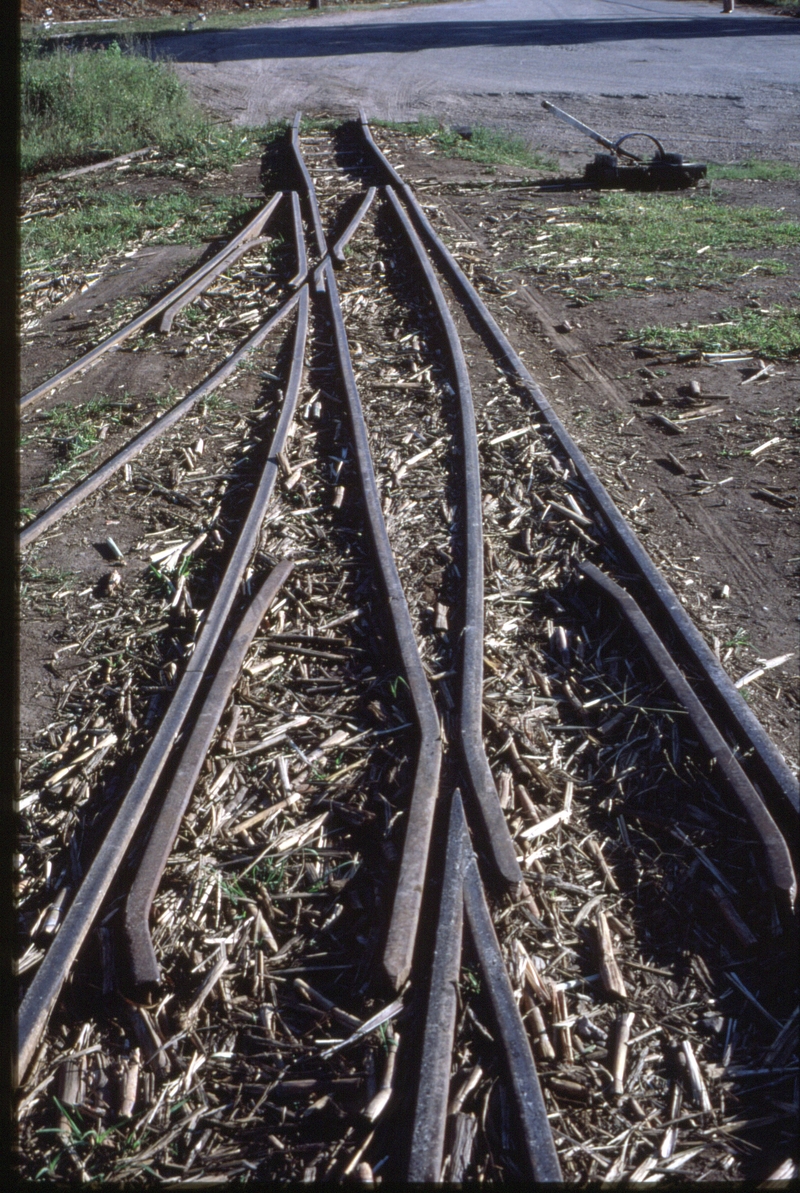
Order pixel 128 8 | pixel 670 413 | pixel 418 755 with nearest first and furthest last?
1. pixel 418 755
2. pixel 670 413
3. pixel 128 8

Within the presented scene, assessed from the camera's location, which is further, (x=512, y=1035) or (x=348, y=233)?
(x=348, y=233)

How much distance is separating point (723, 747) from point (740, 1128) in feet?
4.28

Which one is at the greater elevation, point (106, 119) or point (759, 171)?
point (106, 119)

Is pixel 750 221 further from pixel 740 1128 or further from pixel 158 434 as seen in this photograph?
pixel 740 1128

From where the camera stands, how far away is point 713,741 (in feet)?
11.0

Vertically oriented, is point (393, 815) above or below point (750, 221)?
below

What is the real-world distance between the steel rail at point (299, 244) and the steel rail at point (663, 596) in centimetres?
167

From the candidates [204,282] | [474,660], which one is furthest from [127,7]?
[474,660]

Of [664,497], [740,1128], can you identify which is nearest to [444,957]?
[740,1128]

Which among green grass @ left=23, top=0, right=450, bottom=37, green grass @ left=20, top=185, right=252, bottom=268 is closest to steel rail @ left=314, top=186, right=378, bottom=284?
green grass @ left=20, top=185, right=252, bottom=268

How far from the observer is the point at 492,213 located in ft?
34.3

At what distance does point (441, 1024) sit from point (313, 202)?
9.94 meters

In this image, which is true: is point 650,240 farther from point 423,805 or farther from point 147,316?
point 423,805

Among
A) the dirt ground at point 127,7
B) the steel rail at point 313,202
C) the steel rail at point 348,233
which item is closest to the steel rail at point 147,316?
the steel rail at point 313,202
